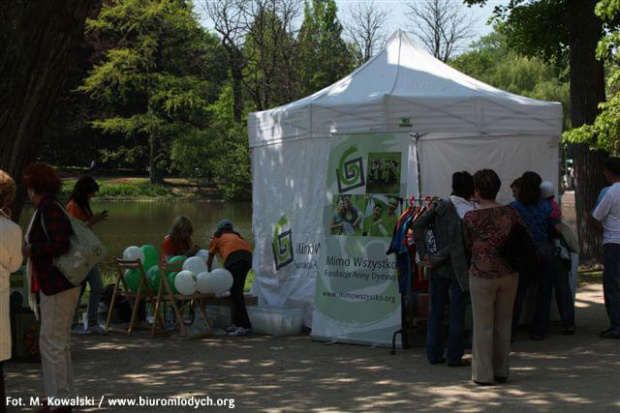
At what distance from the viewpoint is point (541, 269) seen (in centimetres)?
989

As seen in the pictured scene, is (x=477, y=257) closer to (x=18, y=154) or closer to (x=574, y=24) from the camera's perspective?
(x=18, y=154)

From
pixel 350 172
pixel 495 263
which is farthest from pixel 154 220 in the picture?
pixel 495 263

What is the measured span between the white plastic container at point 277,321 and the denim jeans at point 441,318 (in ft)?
7.85

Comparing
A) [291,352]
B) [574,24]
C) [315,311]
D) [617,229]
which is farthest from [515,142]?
→ [574,24]

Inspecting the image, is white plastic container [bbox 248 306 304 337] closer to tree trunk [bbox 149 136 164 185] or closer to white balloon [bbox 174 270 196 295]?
white balloon [bbox 174 270 196 295]

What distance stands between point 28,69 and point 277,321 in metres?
4.56

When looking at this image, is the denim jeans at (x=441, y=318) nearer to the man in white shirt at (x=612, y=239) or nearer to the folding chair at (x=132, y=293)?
the man in white shirt at (x=612, y=239)

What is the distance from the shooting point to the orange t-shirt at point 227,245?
35.7 feet

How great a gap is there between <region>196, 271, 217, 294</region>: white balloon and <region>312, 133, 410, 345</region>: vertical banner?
1204mm

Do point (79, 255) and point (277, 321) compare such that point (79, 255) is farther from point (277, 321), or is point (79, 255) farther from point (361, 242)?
point (277, 321)

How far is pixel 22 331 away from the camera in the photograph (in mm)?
8812

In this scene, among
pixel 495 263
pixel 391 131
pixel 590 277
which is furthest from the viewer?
pixel 590 277

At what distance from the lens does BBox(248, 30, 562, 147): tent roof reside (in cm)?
1061

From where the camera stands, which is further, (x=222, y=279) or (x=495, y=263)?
(x=222, y=279)
